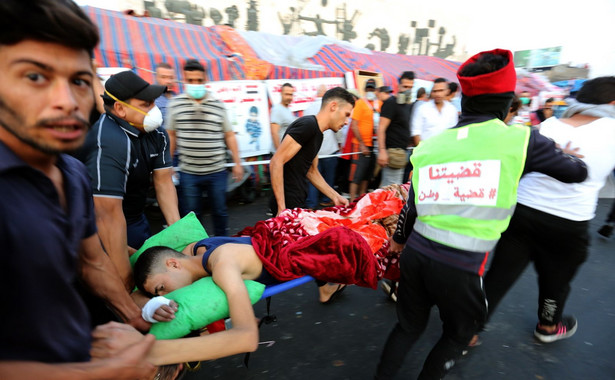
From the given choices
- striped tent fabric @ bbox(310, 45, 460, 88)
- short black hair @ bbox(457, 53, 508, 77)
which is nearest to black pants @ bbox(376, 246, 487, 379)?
short black hair @ bbox(457, 53, 508, 77)

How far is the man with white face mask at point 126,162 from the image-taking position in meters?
1.75

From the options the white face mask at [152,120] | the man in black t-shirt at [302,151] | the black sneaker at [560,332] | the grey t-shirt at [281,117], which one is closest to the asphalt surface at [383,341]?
the black sneaker at [560,332]

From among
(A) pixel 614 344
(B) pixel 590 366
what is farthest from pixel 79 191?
(A) pixel 614 344

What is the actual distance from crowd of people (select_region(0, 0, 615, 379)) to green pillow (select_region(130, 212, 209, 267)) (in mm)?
136

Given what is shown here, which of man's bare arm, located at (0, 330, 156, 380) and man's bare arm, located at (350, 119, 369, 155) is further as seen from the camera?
→ man's bare arm, located at (350, 119, 369, 155)

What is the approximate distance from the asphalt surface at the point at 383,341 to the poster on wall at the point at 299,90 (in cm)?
445

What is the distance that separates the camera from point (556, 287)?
7.49ft

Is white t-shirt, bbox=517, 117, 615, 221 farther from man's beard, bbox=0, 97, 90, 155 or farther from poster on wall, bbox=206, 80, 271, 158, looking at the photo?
poster on wall, bbox=206, 80, 271, 158

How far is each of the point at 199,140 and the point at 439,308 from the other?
8.53 ft

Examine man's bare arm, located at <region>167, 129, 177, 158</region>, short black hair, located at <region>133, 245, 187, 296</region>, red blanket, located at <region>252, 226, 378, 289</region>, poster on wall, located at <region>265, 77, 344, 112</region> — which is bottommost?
red blanket, located at <region>252, 226, 378, 289</region>

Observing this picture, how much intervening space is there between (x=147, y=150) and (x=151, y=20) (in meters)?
6.69

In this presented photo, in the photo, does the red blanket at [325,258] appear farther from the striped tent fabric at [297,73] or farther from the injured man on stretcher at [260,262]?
the striped tent fabric at [297,73]

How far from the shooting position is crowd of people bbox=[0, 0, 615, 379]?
28.1 inches

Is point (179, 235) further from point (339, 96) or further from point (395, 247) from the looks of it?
point (339, 96)
